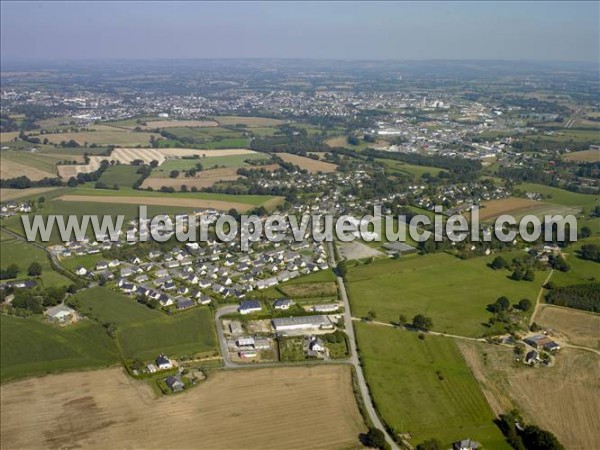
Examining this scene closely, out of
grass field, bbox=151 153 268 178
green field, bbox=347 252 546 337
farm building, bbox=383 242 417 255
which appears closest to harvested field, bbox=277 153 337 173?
grass field, bbox=151 153 268 178

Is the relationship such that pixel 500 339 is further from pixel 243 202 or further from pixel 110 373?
pixel 243 202

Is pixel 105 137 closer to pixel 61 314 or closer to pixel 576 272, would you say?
pixel 61 314

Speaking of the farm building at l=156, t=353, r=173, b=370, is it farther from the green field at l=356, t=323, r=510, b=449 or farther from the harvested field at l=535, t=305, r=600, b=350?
the harvested field at l=535, t=305, r=600, b=350

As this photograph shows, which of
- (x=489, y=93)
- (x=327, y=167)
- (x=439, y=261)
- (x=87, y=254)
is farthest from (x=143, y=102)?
(x=439, y=261)

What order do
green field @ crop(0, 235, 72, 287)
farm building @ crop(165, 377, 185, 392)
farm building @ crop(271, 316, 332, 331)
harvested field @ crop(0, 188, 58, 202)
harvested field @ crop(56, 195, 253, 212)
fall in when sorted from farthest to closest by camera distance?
1. harvested field @ crop(0, 188, 58, 202)
2. harvested field @ crop(56, 195, 253, 212)
3. green field @ crop(0, 235, 72, 287)
4. farm building @ crop(271, 316, 332, 331)
5. farm building @ crop(165, 377, 185, 392)

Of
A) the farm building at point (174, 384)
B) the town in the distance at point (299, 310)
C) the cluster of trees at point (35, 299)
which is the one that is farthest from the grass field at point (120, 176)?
the farm building at point (174, 384)

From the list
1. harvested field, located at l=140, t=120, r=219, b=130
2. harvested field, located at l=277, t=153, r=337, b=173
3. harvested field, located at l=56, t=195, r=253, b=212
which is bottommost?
harvested field, located at l=56, t=195, r=253, b=212
